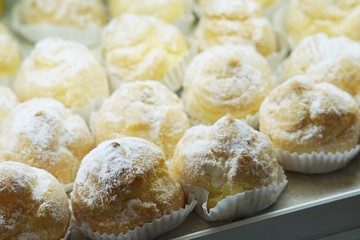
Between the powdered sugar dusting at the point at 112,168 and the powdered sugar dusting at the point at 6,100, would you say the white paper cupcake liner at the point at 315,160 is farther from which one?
the powdered sugar dusting at the point at 6,100

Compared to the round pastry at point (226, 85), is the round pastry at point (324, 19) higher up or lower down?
higher up

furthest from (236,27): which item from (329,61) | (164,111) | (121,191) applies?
(121,191)

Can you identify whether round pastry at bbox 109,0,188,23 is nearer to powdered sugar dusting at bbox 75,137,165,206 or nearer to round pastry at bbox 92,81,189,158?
round pastry at bbox 92,81,189,158

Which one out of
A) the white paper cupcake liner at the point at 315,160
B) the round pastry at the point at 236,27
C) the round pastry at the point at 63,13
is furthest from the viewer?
the round pastry at the point at 63,13

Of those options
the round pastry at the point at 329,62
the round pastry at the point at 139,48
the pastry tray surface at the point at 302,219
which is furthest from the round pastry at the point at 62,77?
the round pastry at the point at 329,62

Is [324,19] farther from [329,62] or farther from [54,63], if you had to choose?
[54,63]

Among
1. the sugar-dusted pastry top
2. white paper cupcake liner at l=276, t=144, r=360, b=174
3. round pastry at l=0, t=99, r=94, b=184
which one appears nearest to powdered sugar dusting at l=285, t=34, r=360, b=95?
white paper cupcake liner at l=276, t=144, r=360, b=174

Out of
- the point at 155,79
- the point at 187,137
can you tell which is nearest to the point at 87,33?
the point at 155,79
